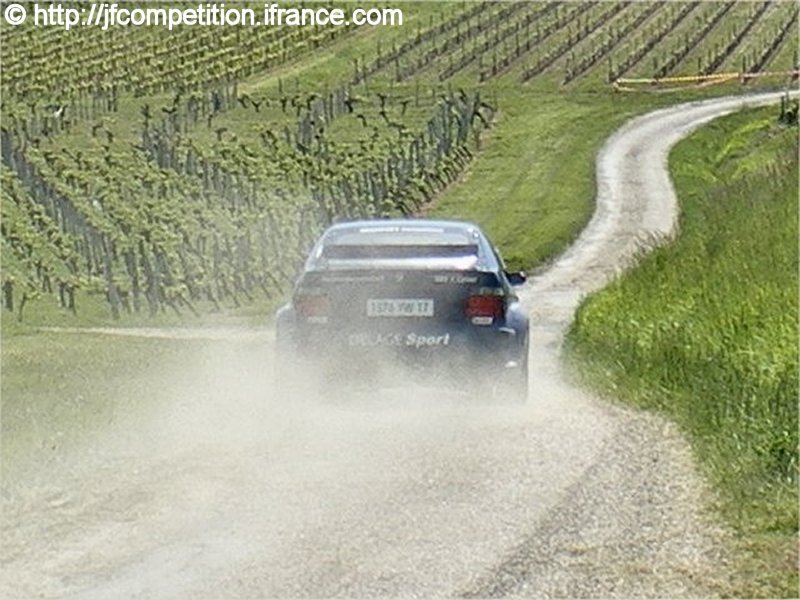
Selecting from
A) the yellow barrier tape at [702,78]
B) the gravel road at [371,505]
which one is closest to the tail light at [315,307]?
the gravel road at [371,505]

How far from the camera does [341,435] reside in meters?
13.7

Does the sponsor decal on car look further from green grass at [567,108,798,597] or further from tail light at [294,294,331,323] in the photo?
green grass at [567,108,798,597]

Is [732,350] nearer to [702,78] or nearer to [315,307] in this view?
[315,307]

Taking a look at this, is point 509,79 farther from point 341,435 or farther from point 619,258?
point 341,435

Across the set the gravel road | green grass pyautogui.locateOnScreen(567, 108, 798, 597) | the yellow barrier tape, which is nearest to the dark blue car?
the gravel road

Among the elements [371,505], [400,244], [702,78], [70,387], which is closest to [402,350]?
[400,244]

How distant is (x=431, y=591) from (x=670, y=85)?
218 feet

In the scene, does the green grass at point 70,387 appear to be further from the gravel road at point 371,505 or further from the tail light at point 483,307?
the tail light at point 483,307

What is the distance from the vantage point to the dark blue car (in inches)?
583

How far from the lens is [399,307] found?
1480 cm

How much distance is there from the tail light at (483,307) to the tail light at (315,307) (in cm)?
111

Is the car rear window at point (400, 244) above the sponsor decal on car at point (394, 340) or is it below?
above

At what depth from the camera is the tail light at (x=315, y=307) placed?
14.9 meters

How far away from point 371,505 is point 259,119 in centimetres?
4426
